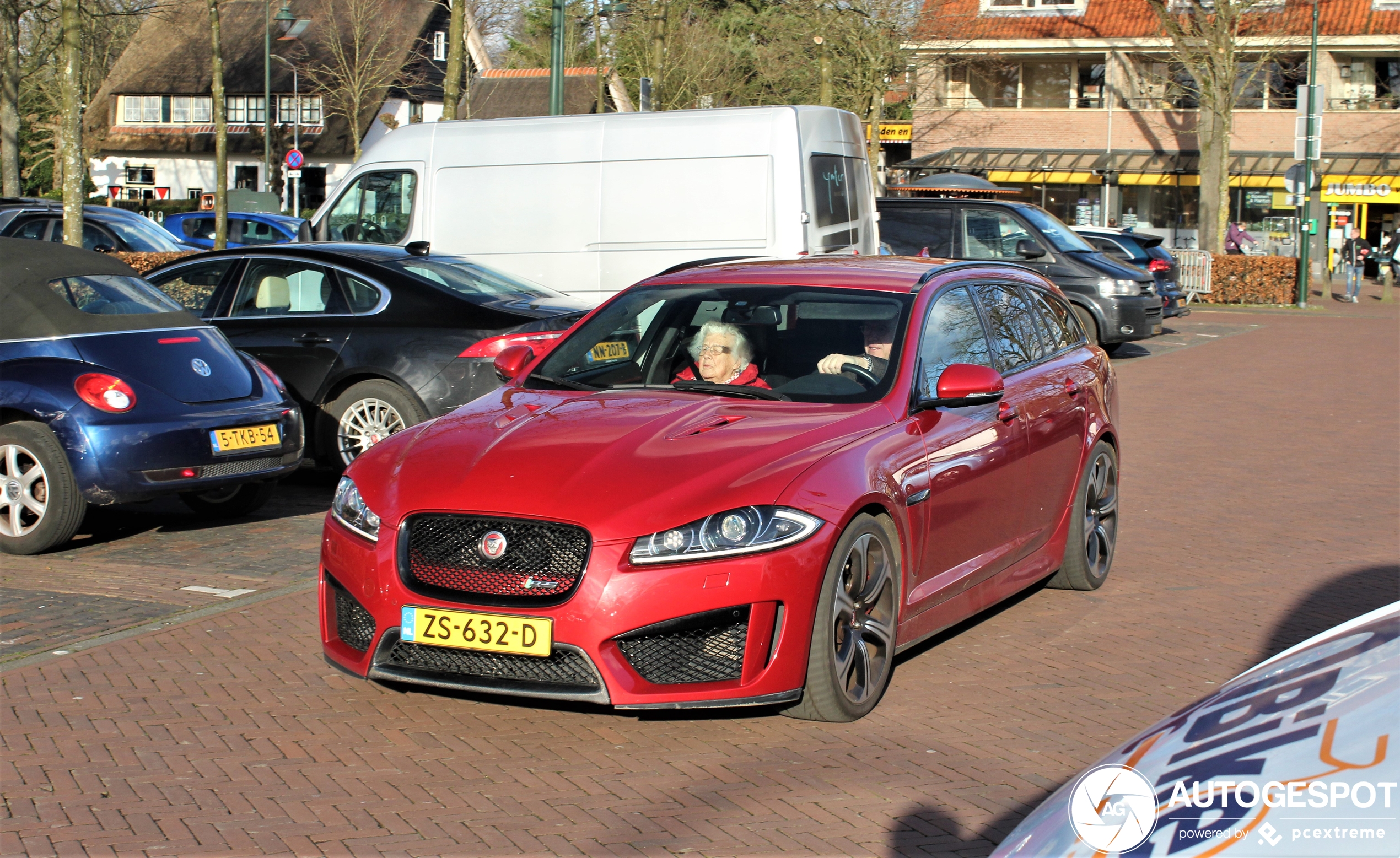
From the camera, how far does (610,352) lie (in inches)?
241

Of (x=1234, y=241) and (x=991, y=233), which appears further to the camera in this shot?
(x=1234, y=241)

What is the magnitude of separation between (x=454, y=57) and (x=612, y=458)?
16.2 meters

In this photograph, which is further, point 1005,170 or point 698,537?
point 1005,170

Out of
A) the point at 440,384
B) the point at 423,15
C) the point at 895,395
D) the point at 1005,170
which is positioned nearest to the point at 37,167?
the point at 423,15

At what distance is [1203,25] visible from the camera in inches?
1400

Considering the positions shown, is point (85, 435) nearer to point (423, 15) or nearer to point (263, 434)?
point (263, 434)

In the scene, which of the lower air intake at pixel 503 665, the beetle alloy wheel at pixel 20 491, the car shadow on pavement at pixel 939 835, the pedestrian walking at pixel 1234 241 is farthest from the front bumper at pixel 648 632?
the pedestrian walking at pixel 1234 241

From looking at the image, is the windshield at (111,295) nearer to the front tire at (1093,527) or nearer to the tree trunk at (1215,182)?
the front tire at (1093,527)

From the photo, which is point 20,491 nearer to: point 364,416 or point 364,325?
point 364,416

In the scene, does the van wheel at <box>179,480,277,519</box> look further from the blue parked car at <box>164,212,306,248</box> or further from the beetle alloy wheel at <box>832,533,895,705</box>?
the blue parked car at <box>164,212,306,248</box>

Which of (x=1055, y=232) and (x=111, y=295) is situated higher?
(x=1055, y=232)

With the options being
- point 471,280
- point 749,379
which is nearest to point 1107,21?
point 471,280

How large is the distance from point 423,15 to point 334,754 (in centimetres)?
6343

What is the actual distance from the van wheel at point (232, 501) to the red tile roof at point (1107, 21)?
35.2m
